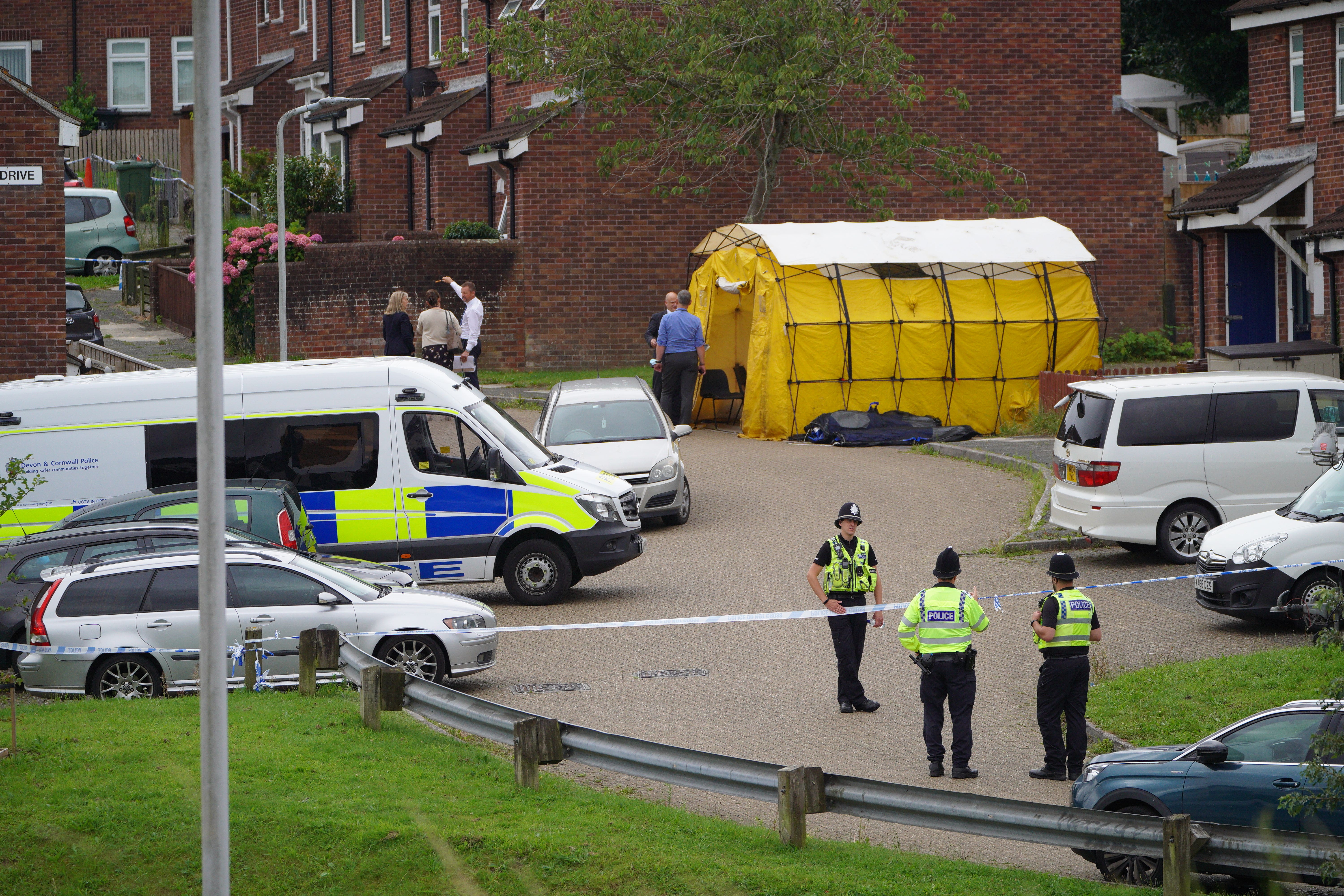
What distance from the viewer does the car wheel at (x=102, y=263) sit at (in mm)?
39719

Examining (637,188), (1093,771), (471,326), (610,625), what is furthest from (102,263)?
(1093,771)

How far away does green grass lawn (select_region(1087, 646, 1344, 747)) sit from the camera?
11.0m

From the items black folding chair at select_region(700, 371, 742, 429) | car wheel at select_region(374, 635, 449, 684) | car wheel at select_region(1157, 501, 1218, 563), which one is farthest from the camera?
black folding chair at select_region(700, 371, 742, 429)

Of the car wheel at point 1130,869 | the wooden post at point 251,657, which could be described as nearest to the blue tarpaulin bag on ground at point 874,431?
the wooden post at point 251,657

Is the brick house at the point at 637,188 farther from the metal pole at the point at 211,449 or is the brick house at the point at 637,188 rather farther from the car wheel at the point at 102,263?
the metal pole at the point at 211,449

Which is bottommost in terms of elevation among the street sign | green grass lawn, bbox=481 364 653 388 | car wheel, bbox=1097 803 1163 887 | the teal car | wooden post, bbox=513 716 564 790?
car wheel, bbox=1097 803 1163 887

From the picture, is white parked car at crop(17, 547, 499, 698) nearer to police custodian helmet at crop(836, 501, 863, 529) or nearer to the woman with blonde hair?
police custodian helmet at crop(836, 501, 863, 529)

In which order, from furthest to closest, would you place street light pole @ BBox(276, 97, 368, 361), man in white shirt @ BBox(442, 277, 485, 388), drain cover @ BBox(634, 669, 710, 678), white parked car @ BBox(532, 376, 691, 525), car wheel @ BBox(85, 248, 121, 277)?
car wheel @ BBox(85, 248, 121, 277)
man in white shirt @ BBox(442, 277, 485, 388)
street light pole @ BBox(276, 97, 368, 361)
white parked car @ BBox(532, 376, 691, 525)
drain cover @ BBox(634, 669, 710, 678)

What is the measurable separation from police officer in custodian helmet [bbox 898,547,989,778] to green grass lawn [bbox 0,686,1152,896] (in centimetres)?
239

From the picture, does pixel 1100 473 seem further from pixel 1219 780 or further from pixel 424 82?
pixel 424 82

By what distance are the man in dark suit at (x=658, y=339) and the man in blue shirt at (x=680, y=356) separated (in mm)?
33

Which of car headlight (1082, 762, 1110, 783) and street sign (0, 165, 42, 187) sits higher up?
street sign (0, 165, 42, 187)

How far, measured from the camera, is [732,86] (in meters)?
27.9

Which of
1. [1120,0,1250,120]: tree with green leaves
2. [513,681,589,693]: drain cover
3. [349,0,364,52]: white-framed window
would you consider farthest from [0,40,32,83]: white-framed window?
[513,681,589,693]: drain cover
